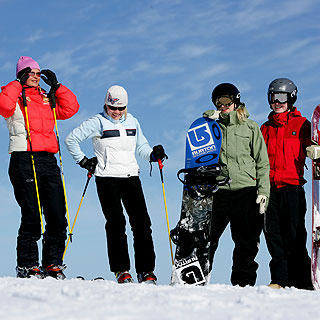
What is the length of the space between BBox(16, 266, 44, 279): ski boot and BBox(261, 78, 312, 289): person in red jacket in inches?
110

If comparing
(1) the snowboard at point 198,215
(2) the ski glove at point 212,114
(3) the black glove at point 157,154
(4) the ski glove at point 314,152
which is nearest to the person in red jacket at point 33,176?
(3) the black glove at point 157,154

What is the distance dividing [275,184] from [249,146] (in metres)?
0.61

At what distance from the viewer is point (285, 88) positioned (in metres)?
6.72

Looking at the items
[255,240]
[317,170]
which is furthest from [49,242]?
[317,170]

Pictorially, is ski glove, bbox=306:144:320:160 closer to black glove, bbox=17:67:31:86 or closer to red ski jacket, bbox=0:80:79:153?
red ski jacket, bbox=0:80:79:153

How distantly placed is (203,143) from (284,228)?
1476 mm

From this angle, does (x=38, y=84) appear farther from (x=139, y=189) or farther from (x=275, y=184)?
(x=275, y=184)

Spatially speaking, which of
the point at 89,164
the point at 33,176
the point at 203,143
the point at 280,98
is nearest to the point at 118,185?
the point at 89,164

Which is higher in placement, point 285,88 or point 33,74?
point 33,74

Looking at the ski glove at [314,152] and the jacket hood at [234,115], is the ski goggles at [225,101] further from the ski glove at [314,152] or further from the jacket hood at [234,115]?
the ski glove at [314,152]

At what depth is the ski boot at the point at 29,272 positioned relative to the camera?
6.22 metres

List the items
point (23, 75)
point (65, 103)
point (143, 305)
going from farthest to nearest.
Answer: point (65, 103)
point (23, 75)
point (143, 305)

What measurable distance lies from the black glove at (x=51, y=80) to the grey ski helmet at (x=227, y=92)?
81.2 inches

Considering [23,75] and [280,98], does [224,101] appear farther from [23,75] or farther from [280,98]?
[23,75]
